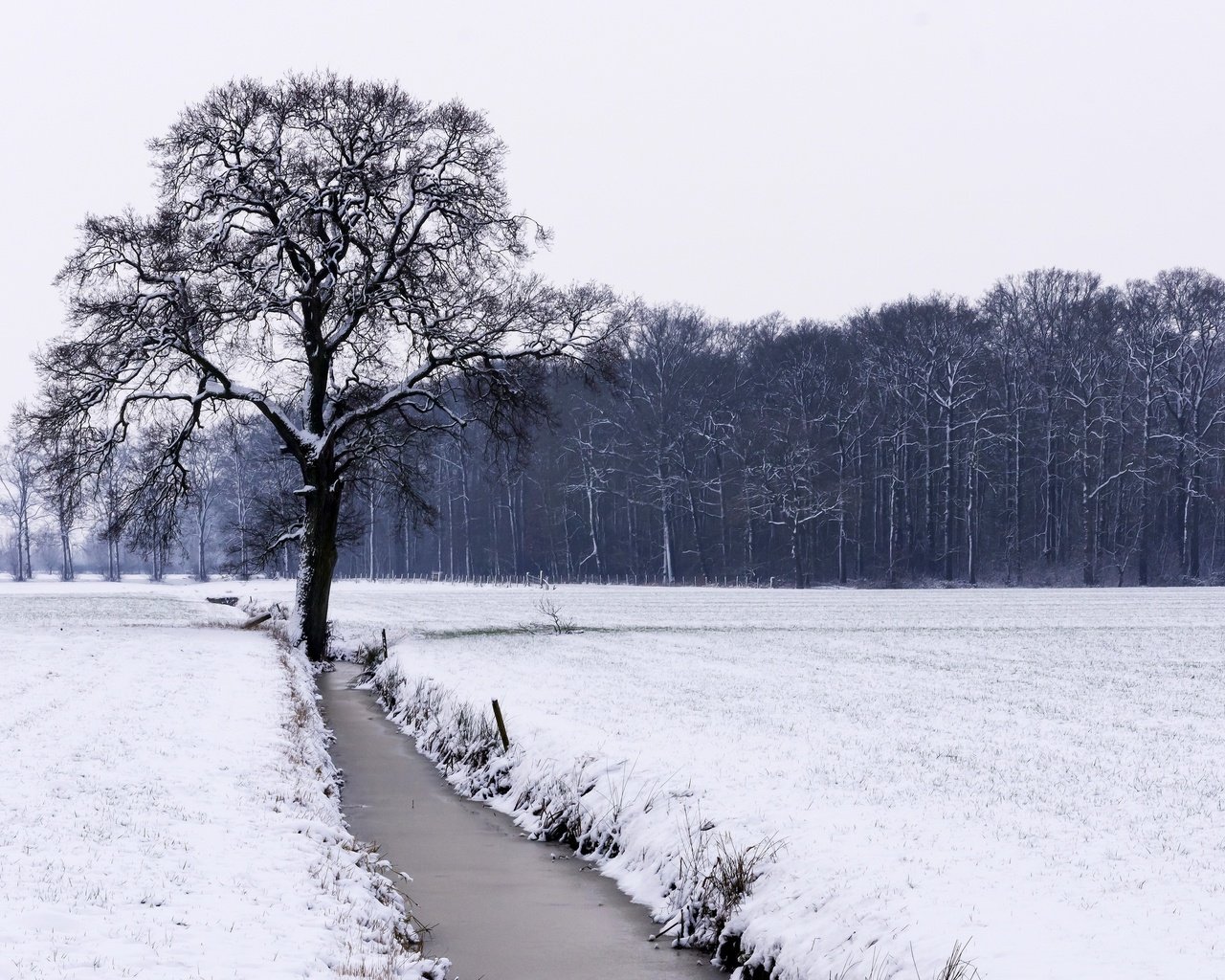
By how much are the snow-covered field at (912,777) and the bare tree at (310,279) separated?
8.00 metres

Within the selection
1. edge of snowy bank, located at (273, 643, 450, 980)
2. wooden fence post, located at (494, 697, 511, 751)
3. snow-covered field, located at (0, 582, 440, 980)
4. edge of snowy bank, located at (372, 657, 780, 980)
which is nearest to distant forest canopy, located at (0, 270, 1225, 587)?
snow-covered field, located at (0, 582, 440, 980)

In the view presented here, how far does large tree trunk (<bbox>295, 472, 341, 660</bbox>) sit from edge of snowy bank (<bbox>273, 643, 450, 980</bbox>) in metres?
16.9

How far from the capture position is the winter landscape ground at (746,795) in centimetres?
841

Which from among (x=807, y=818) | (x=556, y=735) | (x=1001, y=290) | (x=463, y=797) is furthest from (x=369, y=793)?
(x=1001, y=290)

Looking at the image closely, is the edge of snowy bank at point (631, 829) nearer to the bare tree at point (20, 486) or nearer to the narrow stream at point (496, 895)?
the narrow stream at point (496, 895)

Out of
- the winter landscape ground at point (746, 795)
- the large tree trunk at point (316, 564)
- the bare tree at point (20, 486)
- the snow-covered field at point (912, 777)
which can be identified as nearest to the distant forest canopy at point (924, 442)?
the bare tree at point (20, 486)

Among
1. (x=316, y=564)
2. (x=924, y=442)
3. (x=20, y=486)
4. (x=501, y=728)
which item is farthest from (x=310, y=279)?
(x=20, y=486)

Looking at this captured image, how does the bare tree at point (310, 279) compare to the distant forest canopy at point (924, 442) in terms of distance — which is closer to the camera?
the bare tree at point (310, 279)

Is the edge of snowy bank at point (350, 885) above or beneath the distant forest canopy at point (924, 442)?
beneath

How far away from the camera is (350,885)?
1052 centimetres

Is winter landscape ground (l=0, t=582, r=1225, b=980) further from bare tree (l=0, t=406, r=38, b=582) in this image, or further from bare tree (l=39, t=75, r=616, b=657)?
bare tree (l=0, t=406, r=38, b=582)

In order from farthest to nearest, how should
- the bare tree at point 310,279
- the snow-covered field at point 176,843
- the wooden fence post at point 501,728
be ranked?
1. the bare tree at point 310,279
2. the wooden fence post at point 501,728
3. the snow-covered field at point 176,843

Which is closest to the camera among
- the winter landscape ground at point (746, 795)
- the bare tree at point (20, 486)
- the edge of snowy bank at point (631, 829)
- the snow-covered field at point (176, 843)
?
the snow-covered field at point (176, 843)

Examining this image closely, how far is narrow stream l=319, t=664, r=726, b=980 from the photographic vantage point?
984 centimetres
